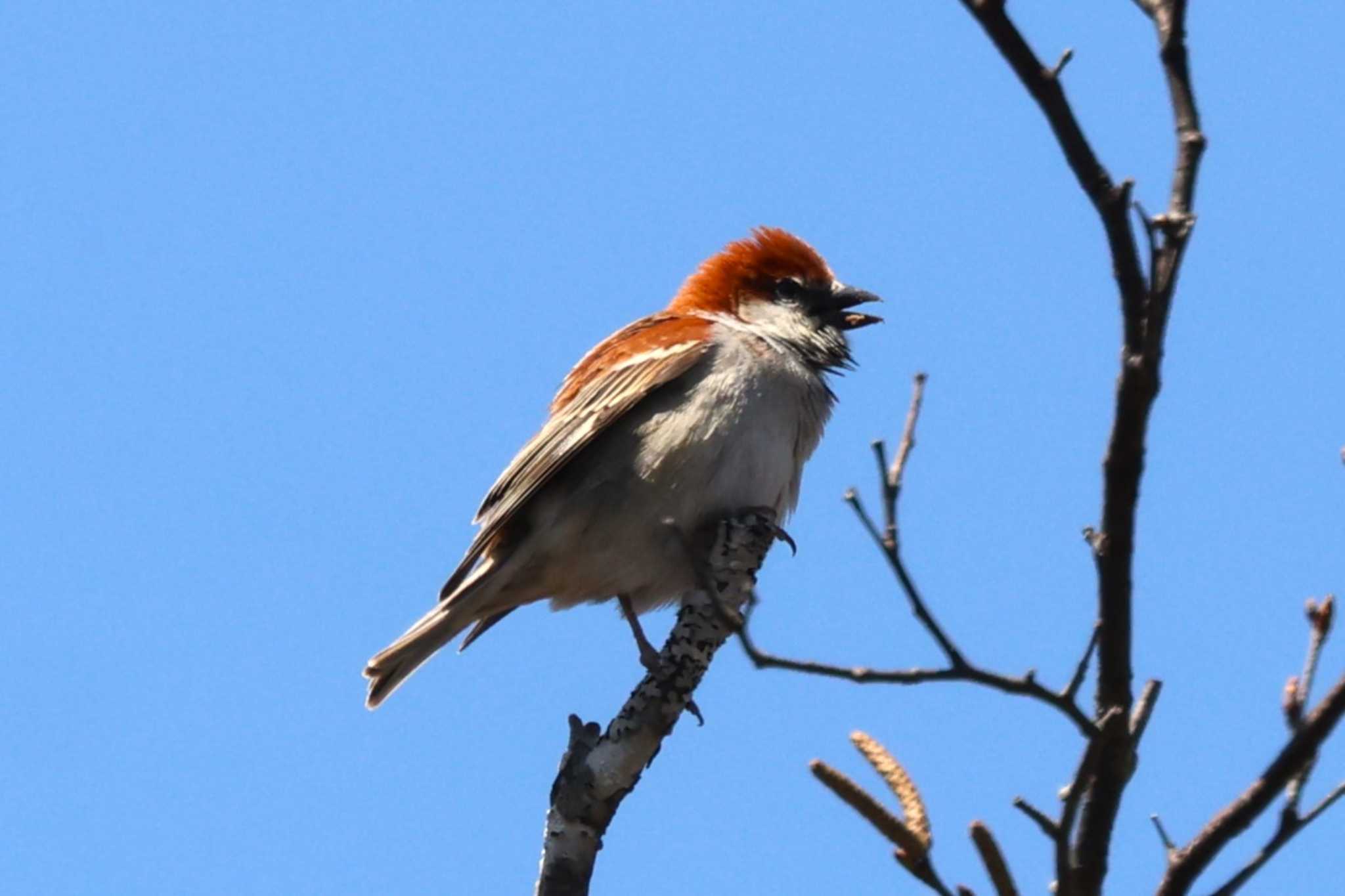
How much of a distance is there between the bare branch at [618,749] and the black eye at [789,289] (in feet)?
8.73

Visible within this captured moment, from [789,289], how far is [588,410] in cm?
161

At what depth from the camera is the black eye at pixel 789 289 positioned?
8.42 meters

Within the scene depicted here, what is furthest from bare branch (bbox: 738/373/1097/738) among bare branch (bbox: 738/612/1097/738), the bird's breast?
the bird's breast

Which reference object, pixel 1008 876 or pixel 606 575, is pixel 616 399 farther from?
pixel 1008 876

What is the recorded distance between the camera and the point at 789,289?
8.45 meters

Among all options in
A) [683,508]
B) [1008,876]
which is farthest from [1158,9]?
[683,508]

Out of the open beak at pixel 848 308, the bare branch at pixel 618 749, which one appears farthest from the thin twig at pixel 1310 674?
the open beak at pixel 848 308

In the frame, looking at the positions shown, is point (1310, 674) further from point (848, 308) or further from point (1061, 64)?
point (848, 308)

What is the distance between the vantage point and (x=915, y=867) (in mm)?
2980

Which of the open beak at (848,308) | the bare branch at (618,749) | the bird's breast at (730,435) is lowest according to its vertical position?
the bare branch at (618,749)

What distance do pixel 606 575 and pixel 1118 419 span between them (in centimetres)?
439

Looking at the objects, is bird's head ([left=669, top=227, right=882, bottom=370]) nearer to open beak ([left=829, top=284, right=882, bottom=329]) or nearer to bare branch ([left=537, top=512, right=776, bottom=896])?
open beak ([left=829, top=284, right=882, bottom=329])

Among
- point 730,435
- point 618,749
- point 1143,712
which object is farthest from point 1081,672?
point 730,435

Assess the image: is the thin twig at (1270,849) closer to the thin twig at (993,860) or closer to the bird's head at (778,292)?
the thin twig at (993,860)
